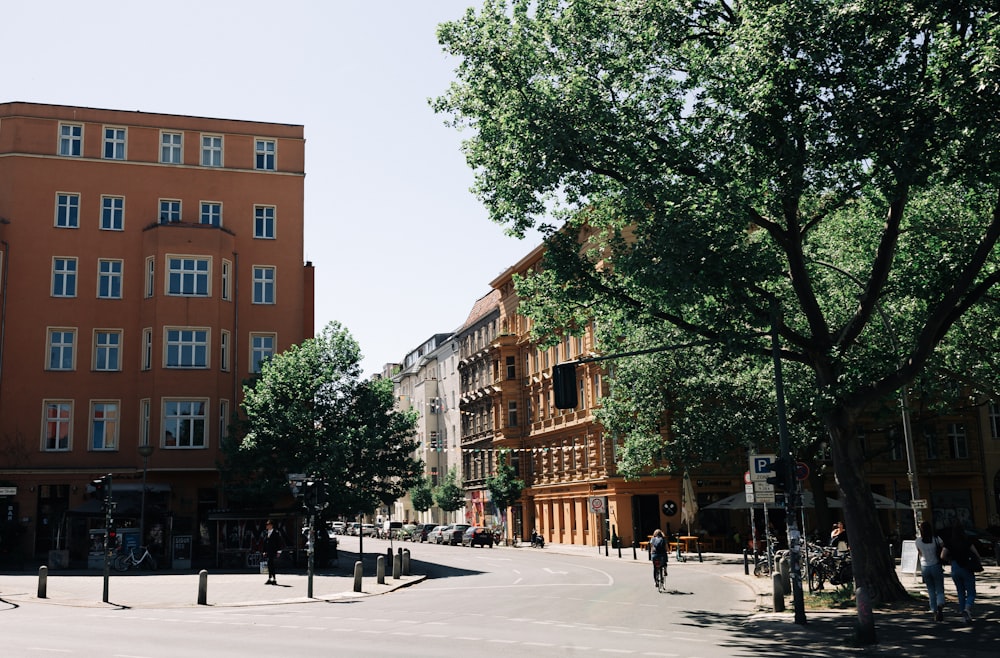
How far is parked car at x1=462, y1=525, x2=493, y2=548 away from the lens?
203ft

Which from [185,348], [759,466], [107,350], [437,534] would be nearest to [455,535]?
[437,534]

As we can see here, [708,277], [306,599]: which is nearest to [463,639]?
[708,277]

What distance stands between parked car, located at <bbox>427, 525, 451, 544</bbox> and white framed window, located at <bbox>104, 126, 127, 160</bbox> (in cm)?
3526

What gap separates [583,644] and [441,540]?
5248 centimetres

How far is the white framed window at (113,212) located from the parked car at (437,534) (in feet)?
110

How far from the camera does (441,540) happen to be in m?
66.6

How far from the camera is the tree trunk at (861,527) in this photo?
65.0ft

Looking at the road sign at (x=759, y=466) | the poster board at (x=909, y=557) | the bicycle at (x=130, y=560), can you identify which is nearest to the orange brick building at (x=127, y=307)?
the bicycle at (x=130, y=560)

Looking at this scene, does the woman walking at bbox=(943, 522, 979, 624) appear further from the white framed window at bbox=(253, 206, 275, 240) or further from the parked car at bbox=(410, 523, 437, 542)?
the parked car at bbox=(410, 523, 437, 542)

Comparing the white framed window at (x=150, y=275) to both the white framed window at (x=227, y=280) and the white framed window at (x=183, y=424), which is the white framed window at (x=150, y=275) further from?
the white framed window at (x=183, y=424)

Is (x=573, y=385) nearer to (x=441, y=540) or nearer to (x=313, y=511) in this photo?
(x=313, y=511)

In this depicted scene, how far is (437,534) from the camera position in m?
68.1

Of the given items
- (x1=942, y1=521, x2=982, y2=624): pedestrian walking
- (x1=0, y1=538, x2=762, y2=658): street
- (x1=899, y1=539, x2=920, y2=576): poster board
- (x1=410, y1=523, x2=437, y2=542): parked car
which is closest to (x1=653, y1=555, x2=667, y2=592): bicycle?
(x1=0, y1=538, x2=762, y2=658): street

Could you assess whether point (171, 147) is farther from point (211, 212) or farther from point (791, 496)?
point (791, 496)
